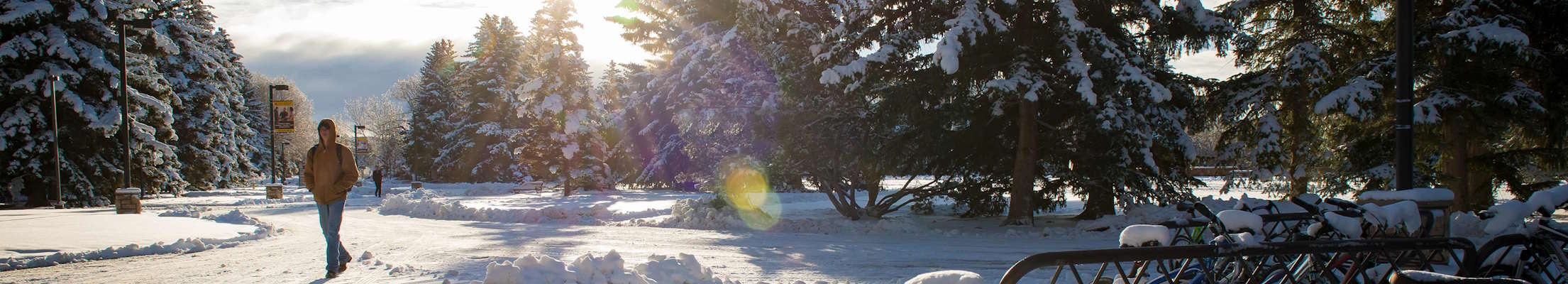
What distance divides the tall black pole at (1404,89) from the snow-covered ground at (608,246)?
381cm

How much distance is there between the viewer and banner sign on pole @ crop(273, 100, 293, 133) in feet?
107

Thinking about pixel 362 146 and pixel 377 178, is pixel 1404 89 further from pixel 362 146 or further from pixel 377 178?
pixel 362 146

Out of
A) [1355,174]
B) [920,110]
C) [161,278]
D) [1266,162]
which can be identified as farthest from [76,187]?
[1355,174]

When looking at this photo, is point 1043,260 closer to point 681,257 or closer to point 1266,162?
point 681,257

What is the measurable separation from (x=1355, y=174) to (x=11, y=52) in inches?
1191

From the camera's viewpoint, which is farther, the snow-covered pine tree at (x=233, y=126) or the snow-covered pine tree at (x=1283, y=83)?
the snow-covered pine tree at (x=233, y=126)

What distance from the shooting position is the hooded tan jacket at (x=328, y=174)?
748 cm

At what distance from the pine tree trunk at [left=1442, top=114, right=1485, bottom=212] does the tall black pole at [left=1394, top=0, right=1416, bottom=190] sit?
7315mm

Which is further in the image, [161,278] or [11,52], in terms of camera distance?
[11,52]

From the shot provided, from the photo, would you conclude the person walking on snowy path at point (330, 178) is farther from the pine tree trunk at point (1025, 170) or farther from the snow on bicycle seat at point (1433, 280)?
the pine tree trunk at point (1025, 170)

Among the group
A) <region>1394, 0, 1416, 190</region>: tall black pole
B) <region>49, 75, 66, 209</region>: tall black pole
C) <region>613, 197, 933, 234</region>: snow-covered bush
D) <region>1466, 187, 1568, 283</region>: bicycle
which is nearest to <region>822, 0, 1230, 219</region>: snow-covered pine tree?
<region>613, 197, 933, 234</region>: snow-covered bush

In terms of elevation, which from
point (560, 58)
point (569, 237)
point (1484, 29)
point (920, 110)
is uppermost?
point (560, 58)

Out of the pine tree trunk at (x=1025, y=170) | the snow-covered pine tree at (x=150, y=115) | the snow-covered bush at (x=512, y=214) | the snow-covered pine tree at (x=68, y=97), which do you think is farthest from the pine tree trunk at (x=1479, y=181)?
the snow-covered pine tree at (x=150, y=115)

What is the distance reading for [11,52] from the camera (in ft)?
70.1
